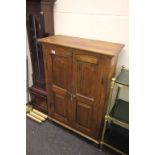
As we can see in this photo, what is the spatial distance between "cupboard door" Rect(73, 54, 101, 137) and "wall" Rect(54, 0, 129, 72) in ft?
1.40

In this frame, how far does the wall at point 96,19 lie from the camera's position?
1.56 m

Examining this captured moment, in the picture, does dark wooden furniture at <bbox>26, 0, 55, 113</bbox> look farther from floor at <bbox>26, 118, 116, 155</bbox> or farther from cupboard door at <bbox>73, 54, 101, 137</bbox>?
cupboard door at <bbox>73, 54, 101, 137</bbox>

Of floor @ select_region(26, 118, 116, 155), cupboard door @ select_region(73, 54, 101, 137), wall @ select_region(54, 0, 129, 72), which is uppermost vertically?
wall @ select_region(54, 0, 129, 72)

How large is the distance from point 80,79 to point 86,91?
14cm

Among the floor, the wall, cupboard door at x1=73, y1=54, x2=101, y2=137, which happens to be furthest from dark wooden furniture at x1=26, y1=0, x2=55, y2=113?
cupboard door at x1=73, y1=54, x2=101, y2=137

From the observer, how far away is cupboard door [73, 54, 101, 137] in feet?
4.83

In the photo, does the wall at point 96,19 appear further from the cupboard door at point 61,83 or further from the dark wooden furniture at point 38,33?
the cupboard door at point 61,83

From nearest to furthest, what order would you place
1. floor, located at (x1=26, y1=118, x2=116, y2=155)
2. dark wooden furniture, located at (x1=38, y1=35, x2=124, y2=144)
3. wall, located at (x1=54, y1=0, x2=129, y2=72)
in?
1. dark wooden furniture, located at (x1=38, y1=35, x2=124, y2=144)
2. wall, located at (x1=54, y1=0, x2=129, y2=72)
3. floor, located at (x1=26, y1=118, x2=116, y2=155)

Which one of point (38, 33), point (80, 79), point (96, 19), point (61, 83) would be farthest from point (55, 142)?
point (96, 19)

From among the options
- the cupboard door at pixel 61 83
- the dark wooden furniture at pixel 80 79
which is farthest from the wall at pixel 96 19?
the cupboard door at pixel 61 83

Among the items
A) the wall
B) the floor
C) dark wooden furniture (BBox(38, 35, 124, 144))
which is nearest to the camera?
dark wooden furniture (BBox(38, 35, 124, 144))
